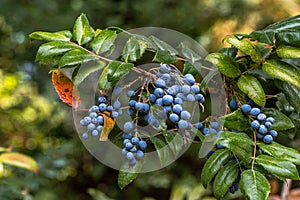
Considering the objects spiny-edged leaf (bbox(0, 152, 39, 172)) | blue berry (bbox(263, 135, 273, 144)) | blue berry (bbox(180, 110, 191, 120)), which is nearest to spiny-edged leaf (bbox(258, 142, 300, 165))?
blue berry (bbox(263, 135, 273, 144))

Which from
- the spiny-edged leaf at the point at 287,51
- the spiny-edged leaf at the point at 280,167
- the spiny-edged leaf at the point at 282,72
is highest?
the spiny-edged leaf at the point at 287,51

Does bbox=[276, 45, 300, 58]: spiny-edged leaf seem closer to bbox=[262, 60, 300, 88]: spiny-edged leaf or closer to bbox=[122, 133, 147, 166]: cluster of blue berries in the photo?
bbox=[262, 60, 300, 88]: spiny-edged leaf

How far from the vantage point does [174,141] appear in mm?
736

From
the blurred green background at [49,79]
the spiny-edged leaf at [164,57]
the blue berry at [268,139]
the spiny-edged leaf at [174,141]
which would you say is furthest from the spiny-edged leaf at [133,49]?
the blurred green background at [49,79]

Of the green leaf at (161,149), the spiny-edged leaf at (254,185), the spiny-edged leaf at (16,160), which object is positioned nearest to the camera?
the spiny-edged leaf at (254,185)

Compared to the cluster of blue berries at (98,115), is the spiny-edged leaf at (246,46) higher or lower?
higher

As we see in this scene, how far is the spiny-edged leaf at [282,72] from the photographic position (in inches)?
28.0

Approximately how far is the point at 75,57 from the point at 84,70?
28 millimetres

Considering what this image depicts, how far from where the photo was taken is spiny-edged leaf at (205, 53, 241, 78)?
2.43 ft

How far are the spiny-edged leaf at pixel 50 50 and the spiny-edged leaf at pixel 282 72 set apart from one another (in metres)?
0.32

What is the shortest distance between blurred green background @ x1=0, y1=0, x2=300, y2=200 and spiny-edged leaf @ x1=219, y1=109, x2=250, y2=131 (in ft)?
4.41

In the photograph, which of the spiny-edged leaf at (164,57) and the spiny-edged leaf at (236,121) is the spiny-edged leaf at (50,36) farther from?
the spiny-edged leaf at (236,121)

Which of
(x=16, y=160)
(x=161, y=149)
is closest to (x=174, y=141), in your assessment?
(x=161, y=149)

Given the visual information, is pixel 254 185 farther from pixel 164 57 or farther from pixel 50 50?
pixel 50 50
